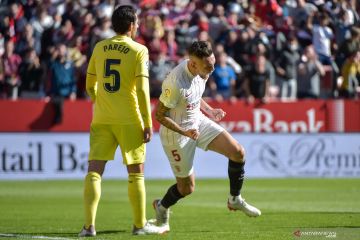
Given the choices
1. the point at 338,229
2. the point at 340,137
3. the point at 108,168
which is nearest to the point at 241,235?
the point at 338,229

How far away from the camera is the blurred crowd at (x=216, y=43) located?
74.7 feet

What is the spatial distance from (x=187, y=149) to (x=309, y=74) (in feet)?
45.4

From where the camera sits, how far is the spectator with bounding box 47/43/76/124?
2239 centimetres

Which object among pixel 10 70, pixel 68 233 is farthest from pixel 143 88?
pixel 10 70

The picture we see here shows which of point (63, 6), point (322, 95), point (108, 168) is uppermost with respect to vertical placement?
point (63, 6)

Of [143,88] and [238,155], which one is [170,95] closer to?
[143,88]

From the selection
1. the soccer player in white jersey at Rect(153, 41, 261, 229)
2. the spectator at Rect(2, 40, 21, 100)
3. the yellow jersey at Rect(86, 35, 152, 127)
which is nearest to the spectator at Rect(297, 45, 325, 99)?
the spectator at Rect(2, 40, 21, 100)

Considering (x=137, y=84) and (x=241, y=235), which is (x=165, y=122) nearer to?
(x=137, y=84)

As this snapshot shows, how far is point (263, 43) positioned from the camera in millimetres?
24234

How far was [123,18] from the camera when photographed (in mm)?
9953

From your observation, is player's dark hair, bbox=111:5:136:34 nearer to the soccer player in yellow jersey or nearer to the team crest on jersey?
the soccer player in yellow jersey

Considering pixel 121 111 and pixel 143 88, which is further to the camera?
pixel 121 111

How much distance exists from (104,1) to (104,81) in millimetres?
14894

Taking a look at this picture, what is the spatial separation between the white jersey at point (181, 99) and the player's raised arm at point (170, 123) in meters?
0.07
